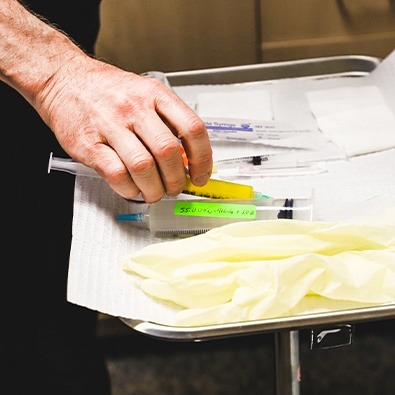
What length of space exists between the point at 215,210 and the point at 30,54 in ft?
0.75

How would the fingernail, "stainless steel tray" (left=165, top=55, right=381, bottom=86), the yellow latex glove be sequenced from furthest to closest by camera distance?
1. "stainless steel tray" (left=165, top=55, right=381, bottom=86)
2. the fingernail
3. the yellow latex glove

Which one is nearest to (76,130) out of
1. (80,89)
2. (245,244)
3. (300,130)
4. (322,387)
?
(80,89)

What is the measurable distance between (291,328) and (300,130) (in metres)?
0.39

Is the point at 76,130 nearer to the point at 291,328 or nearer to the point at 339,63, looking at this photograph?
the point at 291,328

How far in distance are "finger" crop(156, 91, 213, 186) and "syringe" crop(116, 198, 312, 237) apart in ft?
0.12

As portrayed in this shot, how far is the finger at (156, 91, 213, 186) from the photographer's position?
0.65m

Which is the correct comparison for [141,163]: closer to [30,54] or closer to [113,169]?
[113,169]

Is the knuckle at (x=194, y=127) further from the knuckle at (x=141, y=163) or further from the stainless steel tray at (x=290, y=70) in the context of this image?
the stainless steel tray at (x=290, y=70)

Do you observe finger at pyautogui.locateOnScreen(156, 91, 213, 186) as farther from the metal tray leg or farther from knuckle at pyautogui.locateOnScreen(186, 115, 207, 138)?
the metal tray leg

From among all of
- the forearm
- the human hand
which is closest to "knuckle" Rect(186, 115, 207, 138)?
the human hand

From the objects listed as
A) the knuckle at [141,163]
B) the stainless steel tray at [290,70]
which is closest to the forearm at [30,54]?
the knuckle at [141,163]

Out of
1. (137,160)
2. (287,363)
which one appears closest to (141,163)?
(137,160)

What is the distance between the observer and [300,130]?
2.92 feet

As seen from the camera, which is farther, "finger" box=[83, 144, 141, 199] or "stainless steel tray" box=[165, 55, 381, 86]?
"stainless steel tray" box=[165, 55, 381, 86]
